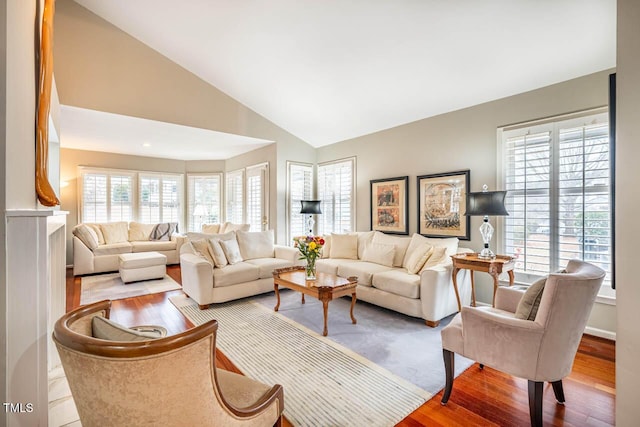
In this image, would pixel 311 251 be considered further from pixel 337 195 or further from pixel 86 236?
pixel 86 236

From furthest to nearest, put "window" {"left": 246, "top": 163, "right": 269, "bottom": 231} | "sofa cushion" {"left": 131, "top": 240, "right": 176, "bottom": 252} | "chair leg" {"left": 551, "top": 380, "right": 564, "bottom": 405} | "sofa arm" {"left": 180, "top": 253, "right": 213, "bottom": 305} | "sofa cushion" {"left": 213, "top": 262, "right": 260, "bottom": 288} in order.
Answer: "sofa cushion" {"left": 131, "top": 240, "right": 176, "bottom": 252} → "window" {"left": 246, "top": 163, "right": 269, "bottom": 231} → "sofa cushion" {"left": 213, "top": 262, "right": 260, "bottom": 288} → "sofa arm" {"left": 180, "top": 253, "right": 213, "bottom": 305} → "chair leg" {"left": 551, "top": 380, "right": 564, "bottom": 405}

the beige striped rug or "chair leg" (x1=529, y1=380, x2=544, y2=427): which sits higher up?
"chair leg" (x1=529, y1=380, x2=544, y2=427)

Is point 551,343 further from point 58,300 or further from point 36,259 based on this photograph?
point 58,300

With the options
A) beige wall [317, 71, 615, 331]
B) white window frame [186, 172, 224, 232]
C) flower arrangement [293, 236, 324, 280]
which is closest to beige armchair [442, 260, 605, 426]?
beige wall [317, 71, 615, 331]

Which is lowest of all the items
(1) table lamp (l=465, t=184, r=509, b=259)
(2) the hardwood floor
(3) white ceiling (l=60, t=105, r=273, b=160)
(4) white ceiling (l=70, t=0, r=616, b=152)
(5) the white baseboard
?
(2) the hardwood floor

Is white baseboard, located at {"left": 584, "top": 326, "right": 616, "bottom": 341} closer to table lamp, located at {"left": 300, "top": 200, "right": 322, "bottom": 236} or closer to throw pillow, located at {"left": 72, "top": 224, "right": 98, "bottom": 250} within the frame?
table lamp, located at {"left": 300, "top": 200, "right": 322, "bottom": 236}

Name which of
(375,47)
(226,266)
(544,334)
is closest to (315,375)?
(544,334)

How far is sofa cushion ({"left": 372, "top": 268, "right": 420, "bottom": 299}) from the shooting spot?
11.0ft

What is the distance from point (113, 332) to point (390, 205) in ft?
14.3

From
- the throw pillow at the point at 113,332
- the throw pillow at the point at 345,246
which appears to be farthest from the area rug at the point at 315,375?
the throw pillow at the point at 345,246

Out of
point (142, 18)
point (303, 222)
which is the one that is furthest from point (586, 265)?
point (142, 18)

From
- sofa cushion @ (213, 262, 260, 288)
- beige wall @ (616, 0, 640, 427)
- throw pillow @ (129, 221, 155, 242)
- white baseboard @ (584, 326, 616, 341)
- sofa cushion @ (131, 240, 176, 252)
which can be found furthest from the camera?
throw pillow @ (129, 221, 155, 242)

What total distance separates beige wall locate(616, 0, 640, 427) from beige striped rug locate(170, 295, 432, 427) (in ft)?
3.48

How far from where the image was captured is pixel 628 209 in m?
1.49
